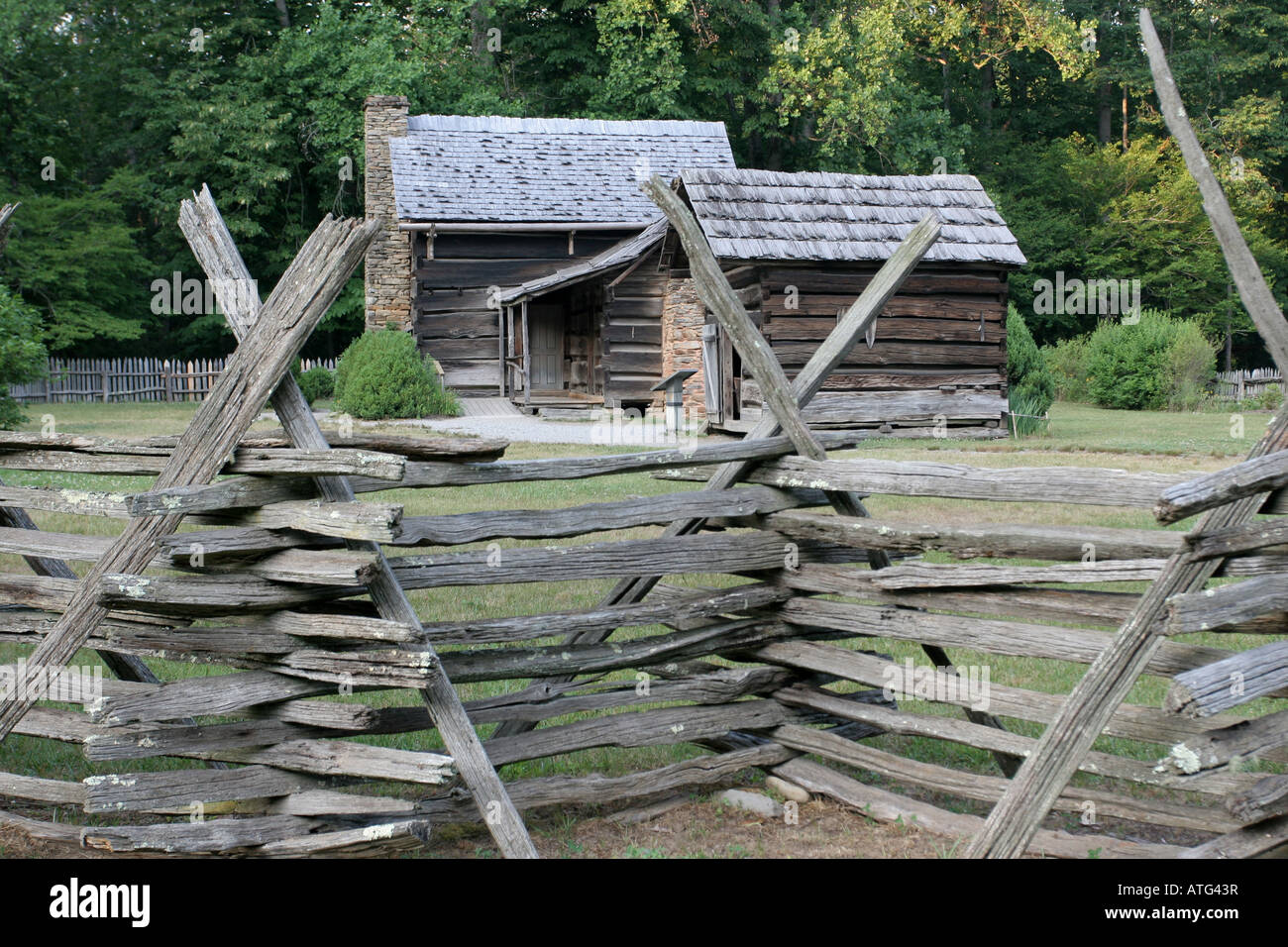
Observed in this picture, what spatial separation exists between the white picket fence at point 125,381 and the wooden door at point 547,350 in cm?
977

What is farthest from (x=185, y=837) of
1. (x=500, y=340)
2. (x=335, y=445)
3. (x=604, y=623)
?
(x=500, y=340)

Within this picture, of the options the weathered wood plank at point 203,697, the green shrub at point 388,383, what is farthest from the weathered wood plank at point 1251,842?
the green shrub at point 388,383

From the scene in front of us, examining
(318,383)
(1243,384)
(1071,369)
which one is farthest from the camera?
(1243,384)

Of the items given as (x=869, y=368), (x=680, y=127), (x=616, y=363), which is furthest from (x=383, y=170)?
(x=869, y=368)

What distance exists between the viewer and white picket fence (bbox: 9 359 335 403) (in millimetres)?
32031

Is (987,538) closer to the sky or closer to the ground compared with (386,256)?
closer to the ground

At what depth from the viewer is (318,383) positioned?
27.9m

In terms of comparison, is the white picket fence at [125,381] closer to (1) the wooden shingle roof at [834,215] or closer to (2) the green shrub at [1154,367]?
(1) the wooden shingle roof at [834,215]

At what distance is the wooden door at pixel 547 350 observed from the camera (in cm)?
2558

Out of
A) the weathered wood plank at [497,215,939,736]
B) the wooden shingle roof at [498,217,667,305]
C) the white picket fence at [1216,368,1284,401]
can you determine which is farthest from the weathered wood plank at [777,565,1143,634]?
the white picket fence at [1216,368,1284,401]

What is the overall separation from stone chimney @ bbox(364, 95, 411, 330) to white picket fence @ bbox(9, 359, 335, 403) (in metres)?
8.08

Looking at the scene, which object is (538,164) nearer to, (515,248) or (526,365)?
(515,248)

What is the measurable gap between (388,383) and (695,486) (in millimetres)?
11324
